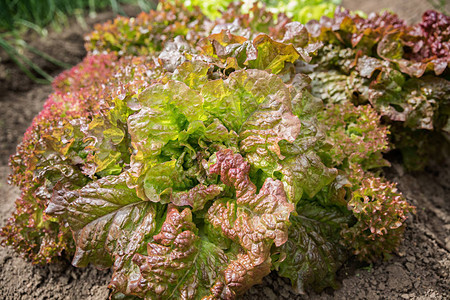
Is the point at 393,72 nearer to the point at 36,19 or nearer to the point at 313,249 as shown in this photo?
the point at 313,249

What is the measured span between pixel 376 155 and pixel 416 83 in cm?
75

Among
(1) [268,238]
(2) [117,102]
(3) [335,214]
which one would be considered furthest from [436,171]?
(2) [117,102]

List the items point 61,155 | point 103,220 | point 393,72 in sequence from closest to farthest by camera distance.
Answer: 1. point 103,220
2. point 61,155
3. point 393,72

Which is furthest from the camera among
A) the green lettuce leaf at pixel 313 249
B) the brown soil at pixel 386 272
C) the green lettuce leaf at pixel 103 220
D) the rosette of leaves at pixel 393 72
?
the rosette of leaves at pixel 393 72

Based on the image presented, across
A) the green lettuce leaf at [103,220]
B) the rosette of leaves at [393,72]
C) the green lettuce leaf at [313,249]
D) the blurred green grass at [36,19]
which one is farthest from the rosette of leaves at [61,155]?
the blurred green grass at [36,19]

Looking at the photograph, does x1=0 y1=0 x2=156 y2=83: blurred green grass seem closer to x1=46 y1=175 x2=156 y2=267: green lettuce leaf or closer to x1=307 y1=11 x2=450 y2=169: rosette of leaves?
x1=46 y1=175 x2=156 y2=267: green lettuce leaf

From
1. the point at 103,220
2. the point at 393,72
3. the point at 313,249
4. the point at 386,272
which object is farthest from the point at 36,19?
the point at 386,272

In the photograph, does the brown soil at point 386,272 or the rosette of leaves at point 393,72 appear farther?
the rosette of leaves at point 393,72

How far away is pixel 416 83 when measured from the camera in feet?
9.63

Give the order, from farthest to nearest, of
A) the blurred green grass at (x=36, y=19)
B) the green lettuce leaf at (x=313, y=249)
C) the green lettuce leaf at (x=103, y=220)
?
the blurred green grass at (x=36, y=19) → the green lettuce leaf at (x=313, y=249) → the green lettuce leaf at (x=103, y=220)

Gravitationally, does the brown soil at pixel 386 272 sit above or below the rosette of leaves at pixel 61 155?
below

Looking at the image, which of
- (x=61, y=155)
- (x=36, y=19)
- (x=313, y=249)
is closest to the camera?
(x=313, y=249)

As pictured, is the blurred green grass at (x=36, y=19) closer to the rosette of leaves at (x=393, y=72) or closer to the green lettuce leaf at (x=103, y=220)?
the green lettuce leaf at (x=103, y=220)

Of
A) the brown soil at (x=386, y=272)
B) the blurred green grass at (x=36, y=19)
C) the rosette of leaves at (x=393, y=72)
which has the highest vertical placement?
the blurred green grass at (x=36, y=19)
